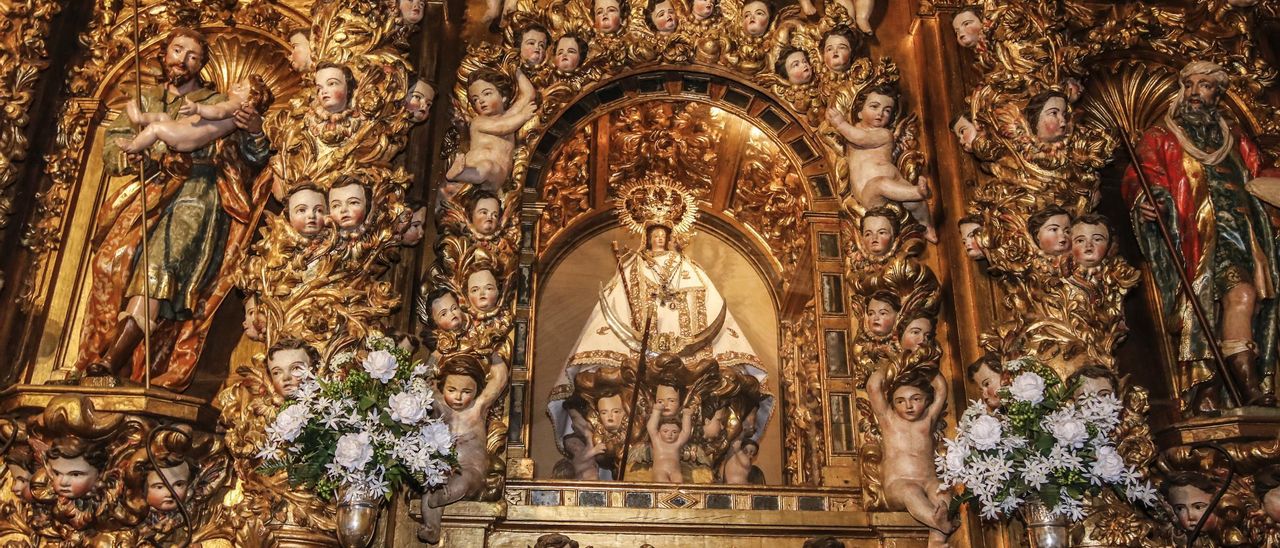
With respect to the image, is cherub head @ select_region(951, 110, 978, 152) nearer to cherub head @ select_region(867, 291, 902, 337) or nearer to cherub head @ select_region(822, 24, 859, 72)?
cherub head @ select_region(822, 24, 859, 72)

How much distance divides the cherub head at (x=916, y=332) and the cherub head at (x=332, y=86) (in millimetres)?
3470

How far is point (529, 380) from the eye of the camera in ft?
21.6

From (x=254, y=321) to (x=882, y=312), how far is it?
140 inches

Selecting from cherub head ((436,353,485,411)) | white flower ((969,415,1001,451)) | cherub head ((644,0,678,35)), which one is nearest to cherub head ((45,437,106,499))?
cherub head ((436,353,485,411))

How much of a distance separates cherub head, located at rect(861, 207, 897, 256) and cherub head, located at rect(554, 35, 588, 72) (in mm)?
2095

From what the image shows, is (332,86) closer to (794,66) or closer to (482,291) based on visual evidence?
(482,291)

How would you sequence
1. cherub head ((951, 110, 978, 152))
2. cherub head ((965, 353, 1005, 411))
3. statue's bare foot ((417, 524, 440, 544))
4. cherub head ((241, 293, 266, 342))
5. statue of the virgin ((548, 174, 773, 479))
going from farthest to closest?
1. statue of the virgin ((548, 174, 773, 479))
2. cherub head ((951, 110, 978, 152))
3. cherub head ((965, 353, 1005, 411))
4. cherub head ((241, 293, 266, 342))
5. statue's bare foot ((417, 524, 440, 544))

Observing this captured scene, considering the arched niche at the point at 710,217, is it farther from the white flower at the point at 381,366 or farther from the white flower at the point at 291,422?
the white flower at the point at 291,422

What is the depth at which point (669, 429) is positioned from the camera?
6836 mm

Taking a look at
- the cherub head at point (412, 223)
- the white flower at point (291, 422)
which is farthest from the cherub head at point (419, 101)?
the white flower at point (291, 422)

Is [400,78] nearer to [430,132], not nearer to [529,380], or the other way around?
[430,132]

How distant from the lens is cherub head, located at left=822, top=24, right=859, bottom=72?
7.33m

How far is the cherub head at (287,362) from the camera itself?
5570 mm

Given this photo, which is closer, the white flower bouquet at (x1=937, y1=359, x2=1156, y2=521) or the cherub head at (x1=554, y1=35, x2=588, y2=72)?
the white flower bouquet at (x1=937, y1=359, x2=1156, y2=521)
